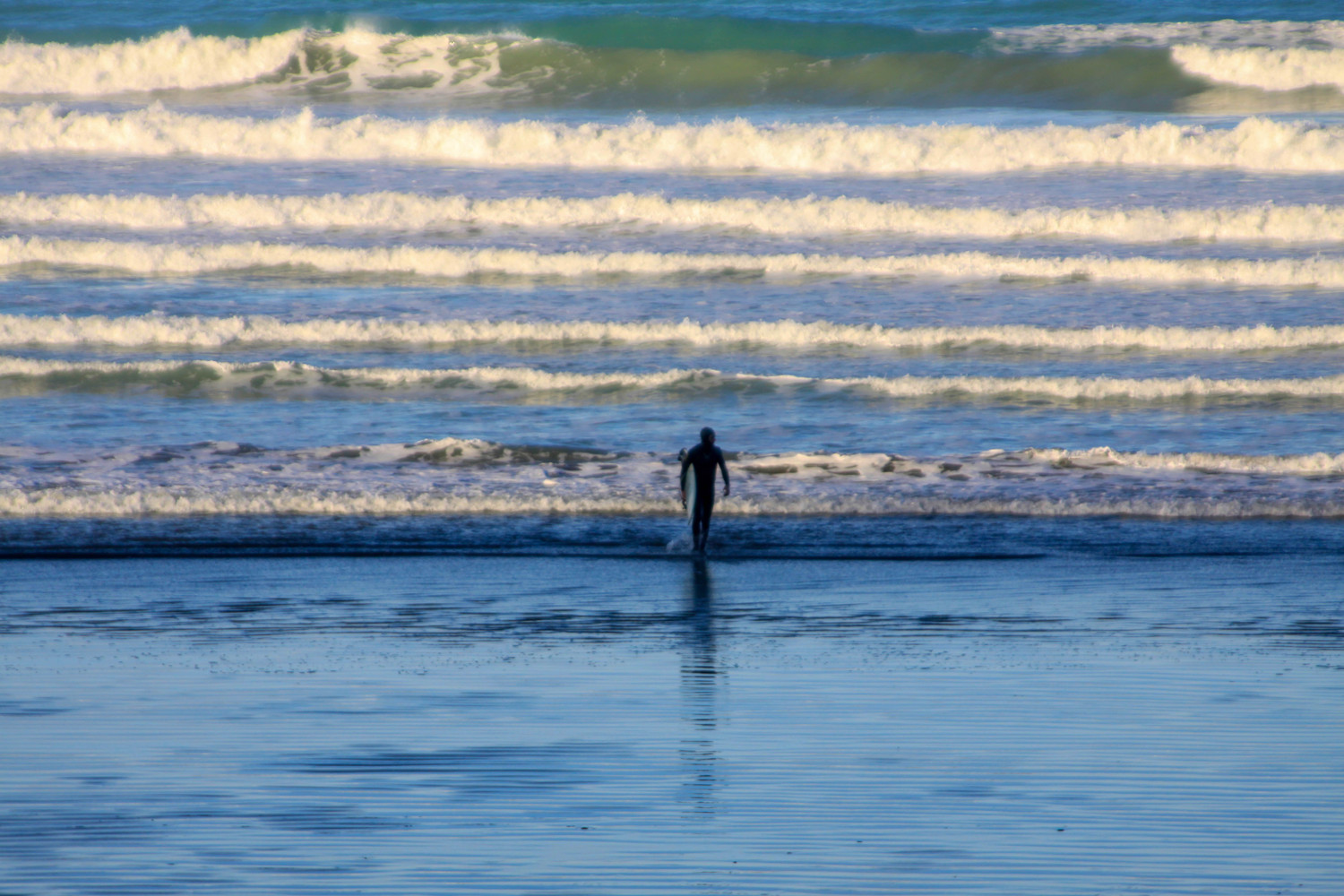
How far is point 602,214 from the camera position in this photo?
2669cm

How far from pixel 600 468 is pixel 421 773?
31.5ft

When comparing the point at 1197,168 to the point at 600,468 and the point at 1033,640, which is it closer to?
the point at 600,468

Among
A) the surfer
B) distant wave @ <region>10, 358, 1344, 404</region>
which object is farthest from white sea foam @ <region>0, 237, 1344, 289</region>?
the surfer

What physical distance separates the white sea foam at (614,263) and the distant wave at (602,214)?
1.08 metres

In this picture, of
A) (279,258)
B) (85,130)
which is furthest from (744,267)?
(85,130)

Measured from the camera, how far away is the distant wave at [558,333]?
21578 millimetres

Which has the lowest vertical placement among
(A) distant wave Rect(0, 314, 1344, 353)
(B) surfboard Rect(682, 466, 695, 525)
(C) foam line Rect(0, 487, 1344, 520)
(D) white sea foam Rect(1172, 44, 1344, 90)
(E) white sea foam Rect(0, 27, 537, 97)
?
(C) foam line Rect(0, 487, 1344, 520)

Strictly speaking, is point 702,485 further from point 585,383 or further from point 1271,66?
point 1271,66

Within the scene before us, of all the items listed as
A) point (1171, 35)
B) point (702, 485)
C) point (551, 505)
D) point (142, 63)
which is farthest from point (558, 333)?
point (1171, 35)

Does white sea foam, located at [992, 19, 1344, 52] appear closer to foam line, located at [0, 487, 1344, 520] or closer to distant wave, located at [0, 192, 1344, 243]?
distant wave, located at [0, 192, 1344, 243]

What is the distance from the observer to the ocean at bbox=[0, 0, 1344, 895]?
6680 millimetres

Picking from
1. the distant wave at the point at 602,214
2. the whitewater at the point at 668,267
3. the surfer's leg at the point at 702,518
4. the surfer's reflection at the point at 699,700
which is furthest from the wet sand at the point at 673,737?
the distant wave at the point at 602,214

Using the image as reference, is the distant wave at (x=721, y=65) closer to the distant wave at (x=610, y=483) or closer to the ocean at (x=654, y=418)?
the ocean at (x=654, y=418)

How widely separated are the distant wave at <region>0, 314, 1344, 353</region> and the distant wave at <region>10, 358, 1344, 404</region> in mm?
1360
